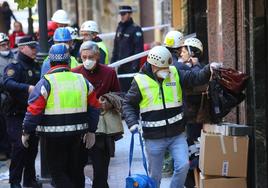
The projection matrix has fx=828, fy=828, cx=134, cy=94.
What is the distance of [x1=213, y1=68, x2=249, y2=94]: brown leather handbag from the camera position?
764 centimetres

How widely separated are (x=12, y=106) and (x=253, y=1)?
3.36 metres

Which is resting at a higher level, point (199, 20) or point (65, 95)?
point (199, 20)

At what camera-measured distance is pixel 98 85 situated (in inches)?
341

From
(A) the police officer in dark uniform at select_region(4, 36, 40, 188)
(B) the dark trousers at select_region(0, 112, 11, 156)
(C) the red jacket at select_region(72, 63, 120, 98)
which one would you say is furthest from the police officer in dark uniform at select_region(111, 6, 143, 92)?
(C) the red jacket at select_region(72, 63, 120, 98)

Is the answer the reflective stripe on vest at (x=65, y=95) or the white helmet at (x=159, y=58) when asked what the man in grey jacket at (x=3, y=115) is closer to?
the reflective stripe on vest at (x=65, y=95)

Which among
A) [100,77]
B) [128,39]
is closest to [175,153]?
[100,77]

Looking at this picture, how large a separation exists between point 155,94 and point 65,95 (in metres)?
0.85

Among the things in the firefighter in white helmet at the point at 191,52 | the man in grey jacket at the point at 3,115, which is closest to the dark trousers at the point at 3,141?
the man in grey jacket at the point at 3,115

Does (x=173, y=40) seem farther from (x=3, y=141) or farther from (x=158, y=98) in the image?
(x=3, y=141)

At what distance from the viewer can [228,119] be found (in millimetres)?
9312

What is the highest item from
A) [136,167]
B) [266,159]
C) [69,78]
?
[69,78]

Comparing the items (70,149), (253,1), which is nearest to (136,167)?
(70,149)

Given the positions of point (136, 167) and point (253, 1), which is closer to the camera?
point (253, 1)

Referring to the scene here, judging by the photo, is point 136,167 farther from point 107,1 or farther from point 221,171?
point 107,1
